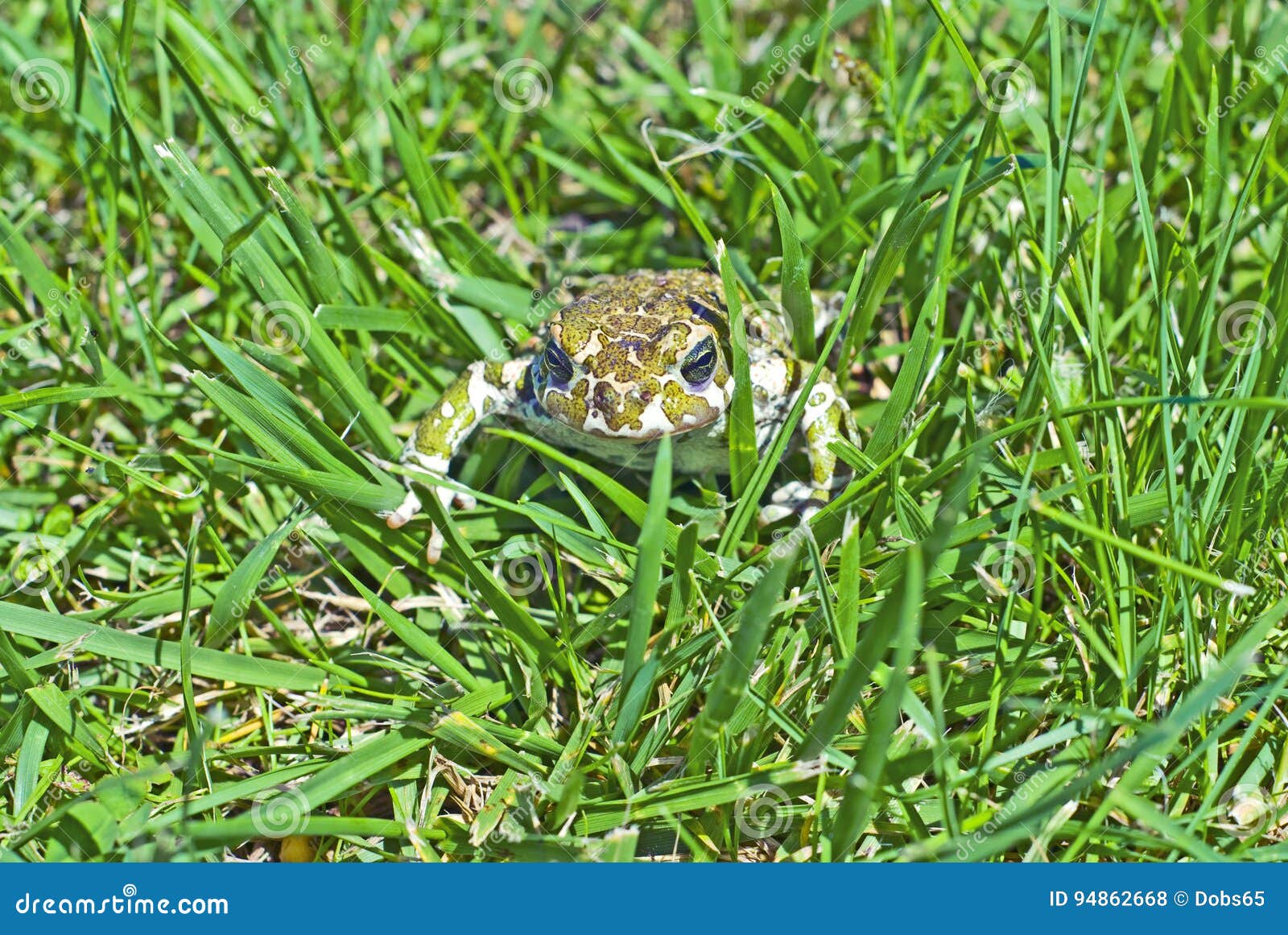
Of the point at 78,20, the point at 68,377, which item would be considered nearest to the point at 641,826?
the point at 68,377

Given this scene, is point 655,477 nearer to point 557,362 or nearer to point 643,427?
point 643,427

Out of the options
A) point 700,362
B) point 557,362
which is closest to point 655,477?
point 700,362

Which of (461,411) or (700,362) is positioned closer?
(700,362)

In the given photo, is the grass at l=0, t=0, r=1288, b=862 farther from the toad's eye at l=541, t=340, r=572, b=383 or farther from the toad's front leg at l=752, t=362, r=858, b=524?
the toad's eye at l=541, t=340, r=572, b=383

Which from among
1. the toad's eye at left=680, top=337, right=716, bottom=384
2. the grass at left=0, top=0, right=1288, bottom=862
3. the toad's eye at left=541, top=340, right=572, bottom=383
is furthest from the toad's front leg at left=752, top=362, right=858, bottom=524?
the toad's eye at left=541, top=340, right=572, bottom=383

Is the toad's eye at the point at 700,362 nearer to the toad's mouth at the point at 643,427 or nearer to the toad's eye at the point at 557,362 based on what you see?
the toad's mouth at the point at 643,427

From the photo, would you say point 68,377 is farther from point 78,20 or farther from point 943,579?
point 943,579
